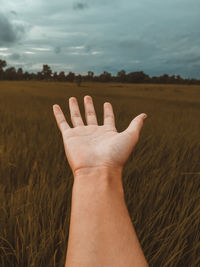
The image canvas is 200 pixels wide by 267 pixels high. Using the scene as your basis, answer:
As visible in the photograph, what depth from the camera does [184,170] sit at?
52.0 inches

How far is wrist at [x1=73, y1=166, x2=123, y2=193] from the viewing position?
63 cm

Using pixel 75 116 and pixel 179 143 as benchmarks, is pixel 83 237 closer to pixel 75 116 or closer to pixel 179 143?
pixel 75 116

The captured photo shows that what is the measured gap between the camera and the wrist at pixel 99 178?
0.63 m

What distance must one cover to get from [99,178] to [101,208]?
131 millimetres

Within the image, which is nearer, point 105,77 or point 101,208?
point 101,208

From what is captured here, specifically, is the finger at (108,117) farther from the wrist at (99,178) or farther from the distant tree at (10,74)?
the distant tree at (10,74)

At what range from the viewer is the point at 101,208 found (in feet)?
1.80

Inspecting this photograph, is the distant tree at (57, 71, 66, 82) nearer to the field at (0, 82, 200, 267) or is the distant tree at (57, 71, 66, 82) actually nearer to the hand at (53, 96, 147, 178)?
the field at (0, 82, 200, 267)

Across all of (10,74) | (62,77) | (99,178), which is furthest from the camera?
(10,74)

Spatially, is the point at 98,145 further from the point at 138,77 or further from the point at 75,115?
the point at 138,77

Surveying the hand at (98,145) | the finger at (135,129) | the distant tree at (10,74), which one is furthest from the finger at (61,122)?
the distant tree at (10,74)

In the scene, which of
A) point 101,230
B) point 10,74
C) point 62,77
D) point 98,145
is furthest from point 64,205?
point 10,74

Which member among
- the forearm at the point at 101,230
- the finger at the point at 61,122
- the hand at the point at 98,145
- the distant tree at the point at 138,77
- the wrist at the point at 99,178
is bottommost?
the forearm at the point at 101,230

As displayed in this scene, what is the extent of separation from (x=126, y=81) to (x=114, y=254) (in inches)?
1611
